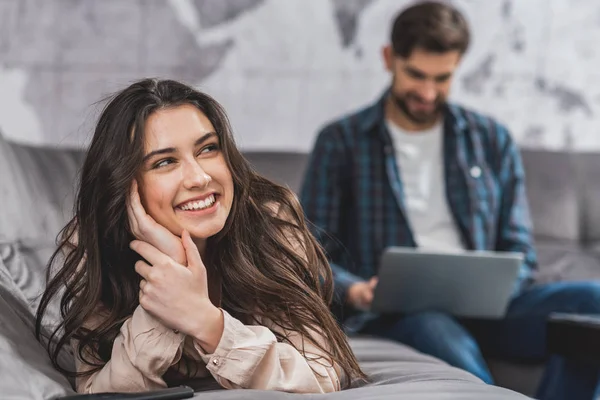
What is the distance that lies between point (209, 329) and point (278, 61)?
2112mm

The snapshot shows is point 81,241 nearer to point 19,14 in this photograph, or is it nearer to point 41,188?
point 41,188

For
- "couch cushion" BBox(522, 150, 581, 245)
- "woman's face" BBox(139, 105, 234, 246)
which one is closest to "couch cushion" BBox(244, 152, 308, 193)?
"couch cushion" BBox(522, 150, 581, 245)

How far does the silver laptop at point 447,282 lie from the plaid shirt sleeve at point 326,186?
310mm

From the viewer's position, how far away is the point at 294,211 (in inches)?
62.5

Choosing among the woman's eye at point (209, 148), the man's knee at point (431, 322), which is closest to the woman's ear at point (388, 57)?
the man's knee at point (431, 322)

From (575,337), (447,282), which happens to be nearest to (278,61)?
(447,282)

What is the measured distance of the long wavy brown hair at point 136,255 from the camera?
4.55 ft

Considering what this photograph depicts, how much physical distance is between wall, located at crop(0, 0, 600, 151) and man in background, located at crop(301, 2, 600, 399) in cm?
66

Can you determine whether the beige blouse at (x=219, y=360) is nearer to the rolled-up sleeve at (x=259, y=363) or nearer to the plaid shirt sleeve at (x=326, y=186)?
the rolled-up sleeve at (x=259, y=363)

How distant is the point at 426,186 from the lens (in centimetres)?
263

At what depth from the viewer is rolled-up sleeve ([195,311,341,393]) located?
4.31 ft

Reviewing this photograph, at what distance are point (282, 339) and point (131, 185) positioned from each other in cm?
35

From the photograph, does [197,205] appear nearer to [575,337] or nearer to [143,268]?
[143,268]

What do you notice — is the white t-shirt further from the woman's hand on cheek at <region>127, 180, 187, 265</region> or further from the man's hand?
the woman's hand on cheek at <region>127, 180, 187, 265</region>
